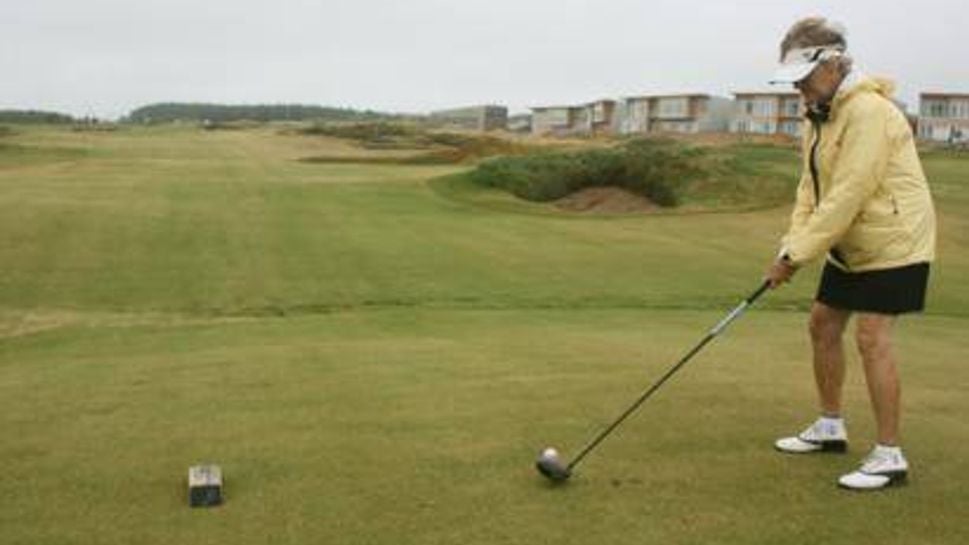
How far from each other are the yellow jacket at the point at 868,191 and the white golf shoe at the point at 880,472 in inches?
38.8

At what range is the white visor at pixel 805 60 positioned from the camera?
20.4 ft

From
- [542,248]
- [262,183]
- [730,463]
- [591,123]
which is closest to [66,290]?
[542,248]

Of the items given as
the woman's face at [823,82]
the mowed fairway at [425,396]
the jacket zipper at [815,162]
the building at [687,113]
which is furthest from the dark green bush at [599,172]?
the building at [687,113]

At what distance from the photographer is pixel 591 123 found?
138m

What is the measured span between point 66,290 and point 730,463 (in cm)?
1360

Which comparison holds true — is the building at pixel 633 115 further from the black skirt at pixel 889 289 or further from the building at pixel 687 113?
the black skirt at pixel 889 289

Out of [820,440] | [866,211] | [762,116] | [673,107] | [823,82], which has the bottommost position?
[820,440]

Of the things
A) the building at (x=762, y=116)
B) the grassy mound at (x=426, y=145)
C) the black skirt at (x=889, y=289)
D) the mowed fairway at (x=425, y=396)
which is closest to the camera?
the mowed fairway at (x=425, y=396)

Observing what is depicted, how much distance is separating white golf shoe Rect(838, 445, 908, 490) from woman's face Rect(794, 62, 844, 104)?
6.20ft

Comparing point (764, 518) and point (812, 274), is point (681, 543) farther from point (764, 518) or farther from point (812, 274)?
point (812, 274)

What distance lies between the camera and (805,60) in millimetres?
6250

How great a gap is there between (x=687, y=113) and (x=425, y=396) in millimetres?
117987

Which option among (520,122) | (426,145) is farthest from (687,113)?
(426,145)

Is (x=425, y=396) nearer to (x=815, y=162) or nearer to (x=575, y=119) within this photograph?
(x=815, y=162)
